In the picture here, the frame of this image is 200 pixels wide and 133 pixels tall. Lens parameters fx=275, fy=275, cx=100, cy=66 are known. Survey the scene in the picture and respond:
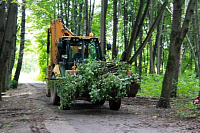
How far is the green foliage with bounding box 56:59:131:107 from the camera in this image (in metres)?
8.77

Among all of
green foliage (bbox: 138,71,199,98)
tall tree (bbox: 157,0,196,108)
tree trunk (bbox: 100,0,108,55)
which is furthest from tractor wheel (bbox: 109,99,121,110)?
tree trunk (bbox: 100,0,108,55)

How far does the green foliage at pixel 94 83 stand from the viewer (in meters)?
8.77

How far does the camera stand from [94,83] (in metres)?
8.88

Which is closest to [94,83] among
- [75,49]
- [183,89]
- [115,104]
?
[115,104]

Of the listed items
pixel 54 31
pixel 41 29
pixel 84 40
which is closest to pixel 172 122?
pixel 84 40

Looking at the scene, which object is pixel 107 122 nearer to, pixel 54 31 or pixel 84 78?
pixel 84 78

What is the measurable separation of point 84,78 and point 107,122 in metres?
1.91

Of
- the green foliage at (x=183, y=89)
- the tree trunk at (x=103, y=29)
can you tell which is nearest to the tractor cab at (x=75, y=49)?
the tree trunk at (x=103, y=29)

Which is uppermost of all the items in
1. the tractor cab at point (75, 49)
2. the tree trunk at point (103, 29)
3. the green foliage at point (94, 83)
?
the tree trunk at point (103, 29)

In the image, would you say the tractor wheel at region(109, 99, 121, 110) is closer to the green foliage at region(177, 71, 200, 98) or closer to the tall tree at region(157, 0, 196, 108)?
the tall tree at region(157, 0, 196, 108)

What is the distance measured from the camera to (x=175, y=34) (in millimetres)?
9992

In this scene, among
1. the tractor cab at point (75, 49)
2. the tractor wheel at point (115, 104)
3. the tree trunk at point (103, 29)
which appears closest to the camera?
the tractor wheel at point (115, 104)

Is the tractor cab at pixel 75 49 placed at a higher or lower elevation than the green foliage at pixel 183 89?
higher

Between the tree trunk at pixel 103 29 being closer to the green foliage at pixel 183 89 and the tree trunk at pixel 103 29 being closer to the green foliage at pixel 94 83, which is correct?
the green foliage at pixel 183 89
